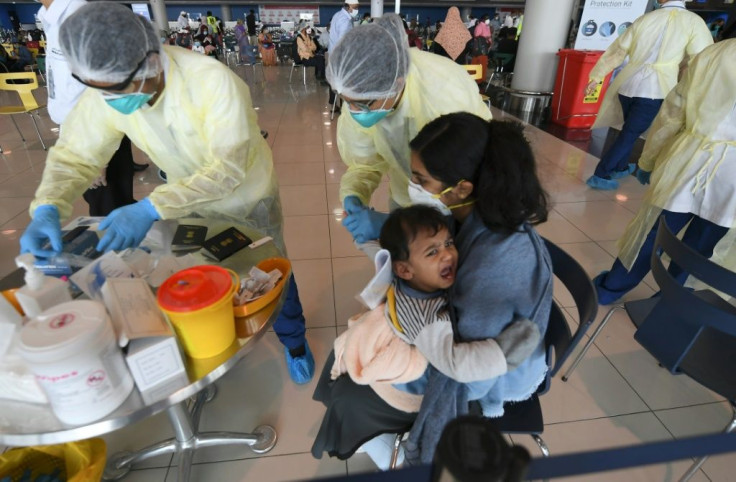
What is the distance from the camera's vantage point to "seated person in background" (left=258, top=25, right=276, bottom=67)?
1053 centimetres

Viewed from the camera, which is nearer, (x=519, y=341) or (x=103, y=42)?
(x=519, y=341)

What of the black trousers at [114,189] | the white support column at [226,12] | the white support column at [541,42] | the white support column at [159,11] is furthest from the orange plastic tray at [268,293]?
the white support column at [226,12]

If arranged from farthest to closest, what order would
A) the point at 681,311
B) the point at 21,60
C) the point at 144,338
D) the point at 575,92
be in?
1. the point at 21,60
2. the point at 575,92
3. the point at 681,311
4. the point at 144,338

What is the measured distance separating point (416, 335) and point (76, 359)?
70cm

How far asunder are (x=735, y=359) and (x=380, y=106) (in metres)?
1.52

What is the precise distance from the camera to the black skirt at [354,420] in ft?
3.73

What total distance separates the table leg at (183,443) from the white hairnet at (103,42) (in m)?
1.08

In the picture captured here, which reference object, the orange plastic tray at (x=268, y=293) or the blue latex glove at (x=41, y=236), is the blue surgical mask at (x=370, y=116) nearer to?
the orange plastic tray at (x=268, y=293)

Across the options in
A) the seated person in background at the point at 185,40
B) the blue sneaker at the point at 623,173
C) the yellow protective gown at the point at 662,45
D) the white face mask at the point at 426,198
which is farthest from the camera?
the seated person in background at the point at 185,40

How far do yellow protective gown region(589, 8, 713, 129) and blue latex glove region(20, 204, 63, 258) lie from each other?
3951 mm

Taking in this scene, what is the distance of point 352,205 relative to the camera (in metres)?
1.53

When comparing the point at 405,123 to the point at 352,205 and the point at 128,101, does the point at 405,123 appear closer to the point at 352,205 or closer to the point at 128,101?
the point at 352,205

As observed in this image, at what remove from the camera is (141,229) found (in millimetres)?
1224

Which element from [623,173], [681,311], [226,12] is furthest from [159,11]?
[681,311]
